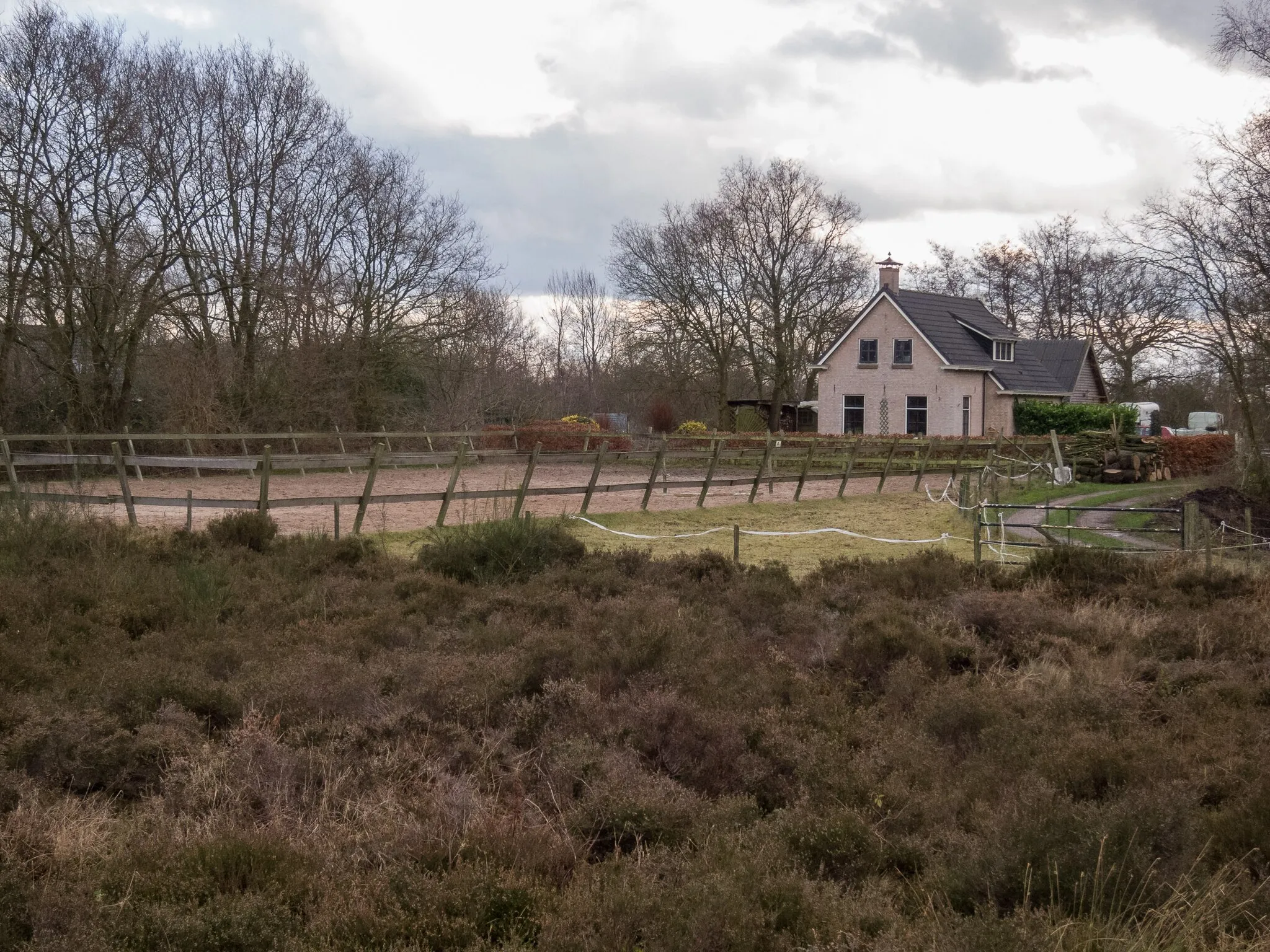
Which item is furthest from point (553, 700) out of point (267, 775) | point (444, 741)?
→ point (267, 775)

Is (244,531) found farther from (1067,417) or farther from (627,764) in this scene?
(1067,417)

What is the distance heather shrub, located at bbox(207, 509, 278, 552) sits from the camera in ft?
46.0

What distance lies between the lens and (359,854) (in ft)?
16.3

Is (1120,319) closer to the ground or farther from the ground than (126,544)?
farther from the ground

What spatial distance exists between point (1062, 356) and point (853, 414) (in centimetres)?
1084

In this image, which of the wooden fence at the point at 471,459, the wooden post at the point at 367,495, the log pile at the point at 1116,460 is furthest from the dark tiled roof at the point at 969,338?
the wooden post at the point at 367,495

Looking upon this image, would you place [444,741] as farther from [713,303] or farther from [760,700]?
[713,303]

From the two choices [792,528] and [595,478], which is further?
[792,528]

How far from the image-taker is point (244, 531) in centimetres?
1418

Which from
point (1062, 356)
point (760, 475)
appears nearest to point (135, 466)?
point (760, 475)

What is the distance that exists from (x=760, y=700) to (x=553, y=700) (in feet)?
4.66

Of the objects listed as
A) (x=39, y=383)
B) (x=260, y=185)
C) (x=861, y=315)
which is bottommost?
(x=39, y=383)

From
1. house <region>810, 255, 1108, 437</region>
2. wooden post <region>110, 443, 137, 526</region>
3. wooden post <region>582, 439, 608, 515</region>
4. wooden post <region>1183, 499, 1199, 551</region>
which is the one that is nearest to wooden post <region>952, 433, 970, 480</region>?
wooden post <region>582, 439, 608, 515</region>

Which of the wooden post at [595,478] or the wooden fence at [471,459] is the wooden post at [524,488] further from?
the wooden post at [595,478]
